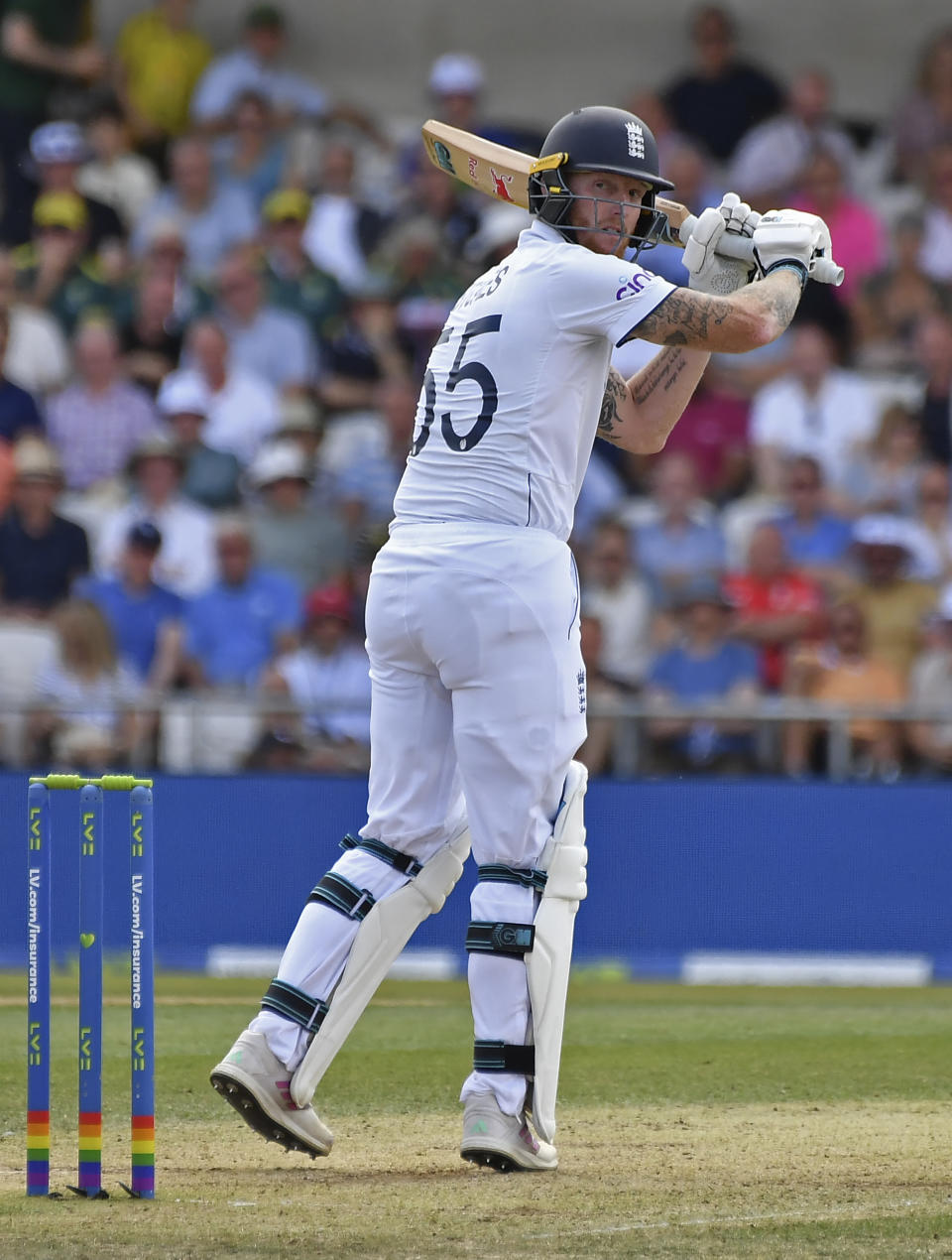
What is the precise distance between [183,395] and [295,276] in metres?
1.42

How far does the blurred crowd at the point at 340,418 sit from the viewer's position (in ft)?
35.6

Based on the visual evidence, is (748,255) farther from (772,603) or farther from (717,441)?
(717,441)

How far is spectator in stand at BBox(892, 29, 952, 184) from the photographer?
14812mm

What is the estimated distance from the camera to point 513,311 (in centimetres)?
534

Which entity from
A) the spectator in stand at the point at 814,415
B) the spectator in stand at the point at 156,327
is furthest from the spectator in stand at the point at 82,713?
the spectator in stand at the point at 814,415

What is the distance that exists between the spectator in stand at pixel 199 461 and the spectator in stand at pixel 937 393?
161 inches

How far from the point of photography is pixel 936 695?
1072 centimetres

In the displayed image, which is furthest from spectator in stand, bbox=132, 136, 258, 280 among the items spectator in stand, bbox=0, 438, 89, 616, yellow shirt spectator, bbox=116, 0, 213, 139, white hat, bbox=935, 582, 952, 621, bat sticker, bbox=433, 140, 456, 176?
bat sticker, bbox=433, 140, 456, 176

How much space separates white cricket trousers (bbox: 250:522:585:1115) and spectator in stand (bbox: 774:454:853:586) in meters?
6.57

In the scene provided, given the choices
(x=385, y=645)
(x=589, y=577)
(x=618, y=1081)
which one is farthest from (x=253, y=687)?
(x=385, y=645)

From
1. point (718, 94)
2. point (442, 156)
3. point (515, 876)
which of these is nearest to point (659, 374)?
point (442, 156)

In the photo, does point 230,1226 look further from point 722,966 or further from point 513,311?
point 722,966

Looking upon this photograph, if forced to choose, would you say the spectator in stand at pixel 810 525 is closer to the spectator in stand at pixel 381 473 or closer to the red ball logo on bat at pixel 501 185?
the spectator in stand at pixel 381 473

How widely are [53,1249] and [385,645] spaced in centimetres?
182
